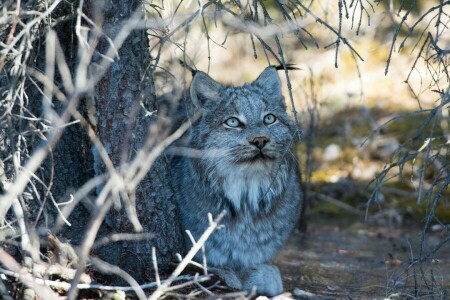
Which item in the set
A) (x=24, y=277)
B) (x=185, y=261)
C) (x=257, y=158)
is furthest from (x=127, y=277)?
(x=257, y=158)

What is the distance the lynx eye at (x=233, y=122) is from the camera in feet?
17.2

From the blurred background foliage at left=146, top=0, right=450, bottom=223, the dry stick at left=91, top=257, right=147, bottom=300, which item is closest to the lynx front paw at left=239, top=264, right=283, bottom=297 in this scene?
the dry stick at left=91, top=257, right=147, bottom=300

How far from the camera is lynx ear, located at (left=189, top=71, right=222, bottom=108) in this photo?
5371 millimetres

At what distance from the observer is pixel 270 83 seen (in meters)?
5.66

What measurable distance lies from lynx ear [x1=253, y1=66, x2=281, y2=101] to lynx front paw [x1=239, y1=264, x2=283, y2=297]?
1.34 metres

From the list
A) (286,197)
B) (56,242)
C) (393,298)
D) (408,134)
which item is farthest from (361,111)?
(56,242)

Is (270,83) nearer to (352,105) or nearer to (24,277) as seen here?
(24,277)

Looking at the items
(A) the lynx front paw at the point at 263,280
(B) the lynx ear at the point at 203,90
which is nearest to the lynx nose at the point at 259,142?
(B) the lynx ear at the point at 203,90

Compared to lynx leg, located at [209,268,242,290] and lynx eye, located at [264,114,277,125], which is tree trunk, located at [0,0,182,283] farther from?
lynx eye, located at [264,114,277,125]

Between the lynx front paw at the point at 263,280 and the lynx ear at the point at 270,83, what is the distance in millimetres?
1339

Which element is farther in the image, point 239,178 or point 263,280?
point 239,178

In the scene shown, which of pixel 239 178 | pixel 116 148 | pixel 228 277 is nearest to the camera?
pixel 116 148

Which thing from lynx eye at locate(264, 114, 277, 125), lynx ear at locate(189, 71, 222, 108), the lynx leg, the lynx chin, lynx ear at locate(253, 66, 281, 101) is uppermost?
lynx ear at locate(253, 66, 281, 101)

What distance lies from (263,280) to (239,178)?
2.43 ft
